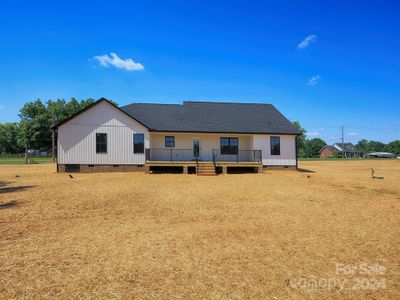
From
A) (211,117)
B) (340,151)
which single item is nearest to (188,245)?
(211,117)

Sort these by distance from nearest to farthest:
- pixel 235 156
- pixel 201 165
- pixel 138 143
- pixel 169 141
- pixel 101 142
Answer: pixel 101 142 < pixel 201 165 < pixel 138 143 < pixel 169 141 < pixel 235 156

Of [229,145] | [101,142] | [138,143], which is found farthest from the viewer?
[229,145]

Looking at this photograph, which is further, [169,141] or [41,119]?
[41,119]

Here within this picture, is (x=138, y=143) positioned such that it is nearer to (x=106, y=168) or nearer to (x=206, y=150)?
(x=106, y=168)

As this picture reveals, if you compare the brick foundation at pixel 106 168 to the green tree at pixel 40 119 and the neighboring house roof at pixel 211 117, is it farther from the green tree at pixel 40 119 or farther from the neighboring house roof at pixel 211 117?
the green tree at pixel 40 119

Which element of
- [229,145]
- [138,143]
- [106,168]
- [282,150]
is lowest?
[106,168]

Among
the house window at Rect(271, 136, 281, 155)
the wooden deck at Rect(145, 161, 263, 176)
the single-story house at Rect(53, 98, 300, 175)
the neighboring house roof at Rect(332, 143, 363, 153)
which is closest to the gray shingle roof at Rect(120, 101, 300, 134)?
the single-story house at Rect(53, 98, 300, 175)

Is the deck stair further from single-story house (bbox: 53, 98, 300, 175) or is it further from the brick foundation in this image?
the brick foundation

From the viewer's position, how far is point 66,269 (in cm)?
405

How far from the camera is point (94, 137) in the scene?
18734 millimetres

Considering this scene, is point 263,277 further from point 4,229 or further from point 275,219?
point 4,229

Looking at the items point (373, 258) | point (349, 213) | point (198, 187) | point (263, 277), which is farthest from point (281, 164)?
point (263, 277)

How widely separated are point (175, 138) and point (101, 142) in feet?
19.1

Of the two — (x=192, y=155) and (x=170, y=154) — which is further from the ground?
(x=170, y=154)
